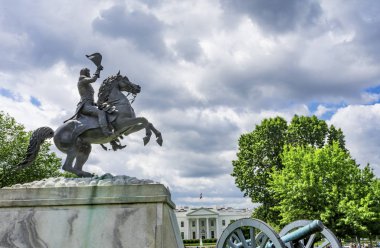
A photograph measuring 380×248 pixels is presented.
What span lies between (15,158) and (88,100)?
22.0 m

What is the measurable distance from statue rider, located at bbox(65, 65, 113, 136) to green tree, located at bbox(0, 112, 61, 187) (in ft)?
65.2

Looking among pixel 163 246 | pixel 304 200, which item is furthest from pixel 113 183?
pixel 304 200

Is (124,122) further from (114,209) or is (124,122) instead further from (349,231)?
(349,231)

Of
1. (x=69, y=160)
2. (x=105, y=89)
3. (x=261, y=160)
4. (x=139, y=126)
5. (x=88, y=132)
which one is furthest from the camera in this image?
(x=261, y=160)

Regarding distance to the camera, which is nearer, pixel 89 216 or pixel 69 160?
pixel 89 216

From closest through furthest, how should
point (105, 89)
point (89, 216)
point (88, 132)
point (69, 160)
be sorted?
1. point (89, 216)
2. point (69, 160)
3. point (88, 132)
4. point (105, 89)

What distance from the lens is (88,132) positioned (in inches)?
344

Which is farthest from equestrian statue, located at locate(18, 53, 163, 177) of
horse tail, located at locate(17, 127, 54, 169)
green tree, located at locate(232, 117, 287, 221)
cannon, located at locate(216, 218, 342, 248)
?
green tree, located at locate(232, 117, 287, 221)

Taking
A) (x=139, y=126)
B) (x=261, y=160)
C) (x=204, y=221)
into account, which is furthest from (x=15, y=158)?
(x=204, y=221)

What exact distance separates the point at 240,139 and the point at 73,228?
28.6 meters

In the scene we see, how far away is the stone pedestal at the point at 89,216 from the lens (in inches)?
285

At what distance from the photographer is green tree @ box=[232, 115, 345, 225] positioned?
32281 millimetres

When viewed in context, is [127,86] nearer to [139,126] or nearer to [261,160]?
[139,126]

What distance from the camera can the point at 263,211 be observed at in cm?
3117
